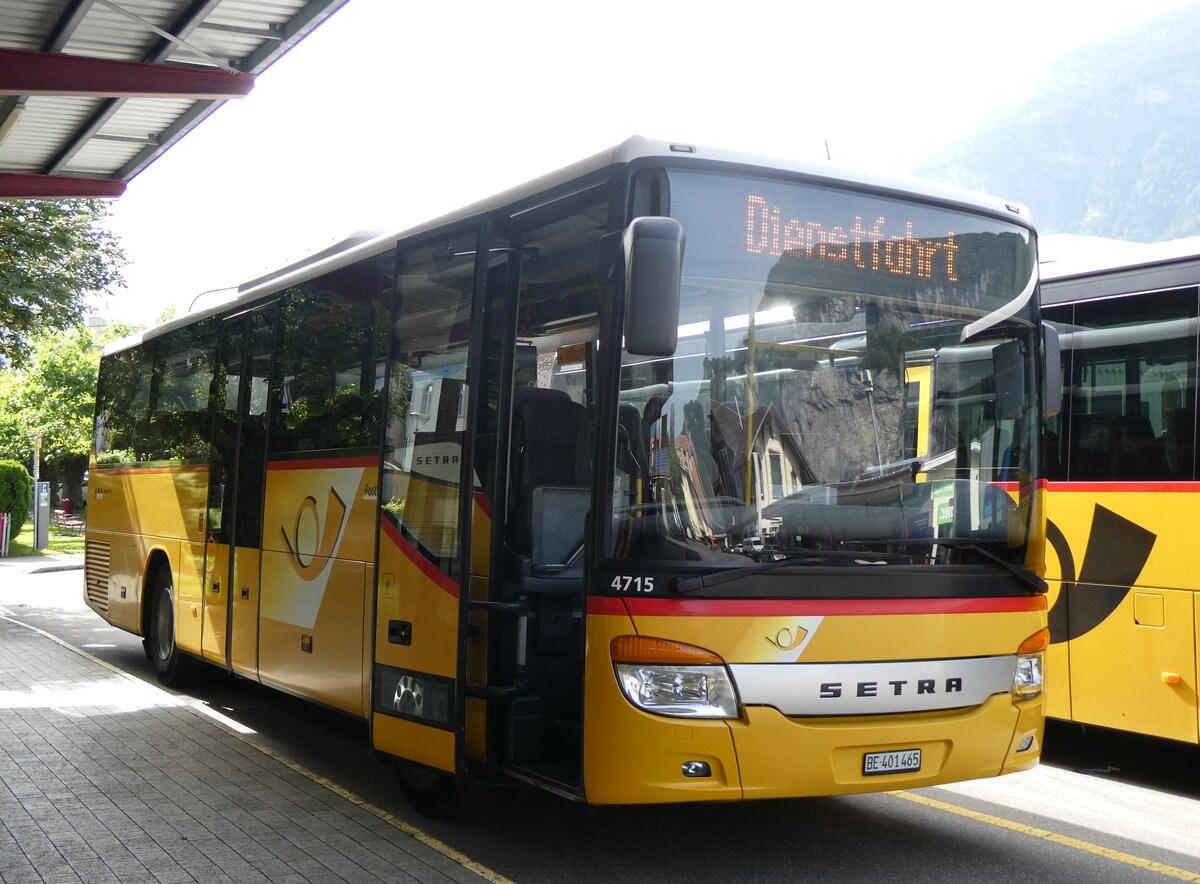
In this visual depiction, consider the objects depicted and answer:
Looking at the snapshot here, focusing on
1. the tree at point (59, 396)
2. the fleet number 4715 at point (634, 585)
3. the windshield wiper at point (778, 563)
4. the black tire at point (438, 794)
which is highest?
the tree at point (59, 396)

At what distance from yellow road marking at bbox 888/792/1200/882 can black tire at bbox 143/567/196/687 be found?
21.7ft

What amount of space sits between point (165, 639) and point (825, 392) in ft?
26.5

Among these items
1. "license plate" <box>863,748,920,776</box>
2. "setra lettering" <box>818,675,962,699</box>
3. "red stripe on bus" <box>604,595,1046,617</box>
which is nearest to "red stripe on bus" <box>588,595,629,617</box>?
"red stripe on bus" <box>604,595,1046,617</box>

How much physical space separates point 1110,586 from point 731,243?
408cm

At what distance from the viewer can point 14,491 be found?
34250 millimetres

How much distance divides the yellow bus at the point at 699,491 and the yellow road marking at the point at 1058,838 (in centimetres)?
70

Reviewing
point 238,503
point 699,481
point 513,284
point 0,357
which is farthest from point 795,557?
point 0,357

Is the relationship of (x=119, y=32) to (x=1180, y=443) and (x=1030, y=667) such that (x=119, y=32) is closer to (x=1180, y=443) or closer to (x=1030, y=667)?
(x=1180, y=443)

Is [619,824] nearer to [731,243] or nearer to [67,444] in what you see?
[731,243]

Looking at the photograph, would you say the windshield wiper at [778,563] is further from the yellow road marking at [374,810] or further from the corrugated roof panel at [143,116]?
the corrugated roof panel at [143,116]

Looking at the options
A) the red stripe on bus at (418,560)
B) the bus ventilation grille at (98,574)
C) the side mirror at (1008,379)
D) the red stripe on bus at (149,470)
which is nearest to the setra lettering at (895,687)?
the side mirror at (1008,379)

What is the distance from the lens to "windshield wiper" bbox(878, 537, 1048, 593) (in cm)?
562

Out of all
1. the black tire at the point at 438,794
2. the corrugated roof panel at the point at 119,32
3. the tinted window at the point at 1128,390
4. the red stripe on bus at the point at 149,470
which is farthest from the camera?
the corrugated roof panel at the point at 119,32

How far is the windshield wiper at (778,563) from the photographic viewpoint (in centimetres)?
520
